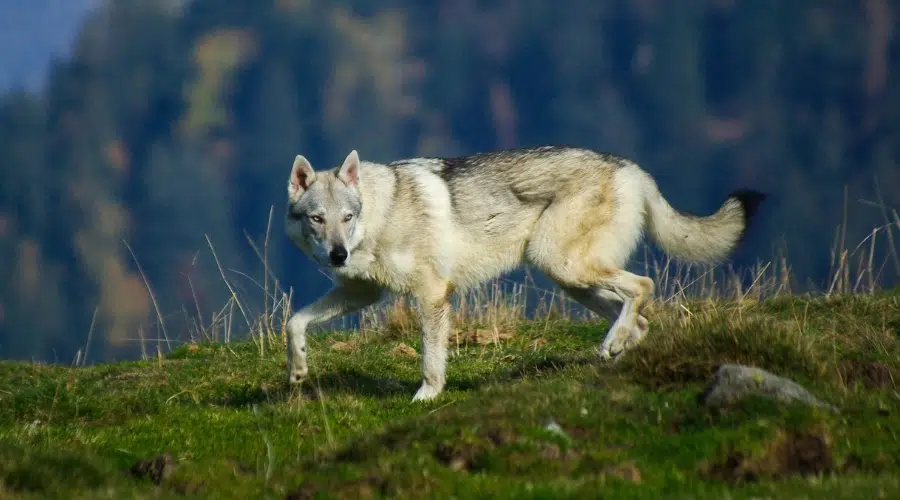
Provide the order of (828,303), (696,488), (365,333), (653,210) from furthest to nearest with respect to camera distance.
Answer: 1. (365,333)
2. (828,303)
3. (653,210)
4. (696,488)

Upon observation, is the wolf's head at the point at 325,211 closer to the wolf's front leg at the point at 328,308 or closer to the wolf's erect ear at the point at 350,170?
the wolf's erect ear at the point at 350,170

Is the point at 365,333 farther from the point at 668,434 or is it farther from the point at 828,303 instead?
the point at 668,434

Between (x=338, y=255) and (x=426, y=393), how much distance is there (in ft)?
5.01

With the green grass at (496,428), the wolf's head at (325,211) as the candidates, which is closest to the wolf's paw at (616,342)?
the green grass at (496,428)

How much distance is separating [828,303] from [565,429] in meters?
8.11

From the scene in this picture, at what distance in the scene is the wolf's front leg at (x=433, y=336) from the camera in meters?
9.17

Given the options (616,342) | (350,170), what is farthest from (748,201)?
(350,170)

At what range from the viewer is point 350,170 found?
918 cm

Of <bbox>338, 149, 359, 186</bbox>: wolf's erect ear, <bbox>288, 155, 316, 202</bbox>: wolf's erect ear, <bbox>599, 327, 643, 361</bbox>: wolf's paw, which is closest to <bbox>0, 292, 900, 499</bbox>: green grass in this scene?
<bbox>599, 327, 643, 361</bbox>: wolf's paw

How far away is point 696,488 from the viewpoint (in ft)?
16.0

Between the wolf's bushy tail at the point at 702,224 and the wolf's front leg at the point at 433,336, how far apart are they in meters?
2.43

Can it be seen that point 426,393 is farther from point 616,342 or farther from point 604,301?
point 604,301

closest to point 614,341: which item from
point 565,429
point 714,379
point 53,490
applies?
point 714,379

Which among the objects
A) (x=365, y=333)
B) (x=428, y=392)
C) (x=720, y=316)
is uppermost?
(x=720, y=316)
